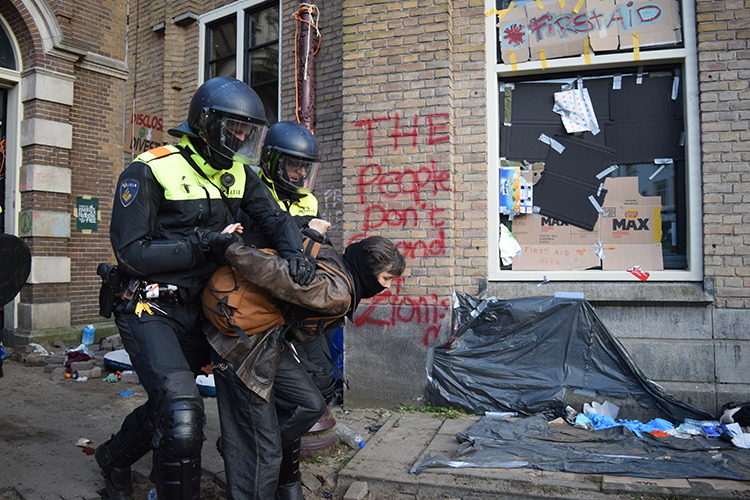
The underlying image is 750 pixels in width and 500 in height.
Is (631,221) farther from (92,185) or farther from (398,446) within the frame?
(92,185)

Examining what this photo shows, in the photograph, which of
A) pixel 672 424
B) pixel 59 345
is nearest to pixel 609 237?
pixel 672 424

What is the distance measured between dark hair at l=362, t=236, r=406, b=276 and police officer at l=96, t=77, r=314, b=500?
36 centimetres

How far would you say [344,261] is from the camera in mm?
2824

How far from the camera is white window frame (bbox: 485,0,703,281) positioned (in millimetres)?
4812

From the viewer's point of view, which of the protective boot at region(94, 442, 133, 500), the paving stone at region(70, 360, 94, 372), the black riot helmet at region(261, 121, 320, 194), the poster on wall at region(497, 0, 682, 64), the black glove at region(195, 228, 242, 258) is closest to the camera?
the black glove at region(195, 228, 242, 258)

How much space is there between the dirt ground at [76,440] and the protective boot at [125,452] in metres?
0.18

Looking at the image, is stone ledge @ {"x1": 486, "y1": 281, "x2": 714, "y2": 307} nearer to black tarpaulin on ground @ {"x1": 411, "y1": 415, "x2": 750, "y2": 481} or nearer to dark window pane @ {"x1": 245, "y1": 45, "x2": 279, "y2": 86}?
black tarpaulin on ground @ {"x1": 411, "y1": 415, "x2": 750, "y2": 481}

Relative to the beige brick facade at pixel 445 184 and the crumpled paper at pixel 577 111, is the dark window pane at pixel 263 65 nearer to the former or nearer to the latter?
the beige brick facade at pixel 445 184

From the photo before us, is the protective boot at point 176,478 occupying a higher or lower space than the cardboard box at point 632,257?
A: lower

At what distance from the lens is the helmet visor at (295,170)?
396 cm

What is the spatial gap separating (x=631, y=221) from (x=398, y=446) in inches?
124

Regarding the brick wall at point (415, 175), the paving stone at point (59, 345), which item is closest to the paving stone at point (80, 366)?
the paving stone at point (59, 345)

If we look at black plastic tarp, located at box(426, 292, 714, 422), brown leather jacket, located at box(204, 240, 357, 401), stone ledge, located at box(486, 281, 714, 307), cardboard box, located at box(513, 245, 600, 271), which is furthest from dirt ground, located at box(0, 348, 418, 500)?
cardboard box, located at box(513, 245, 600, 271)

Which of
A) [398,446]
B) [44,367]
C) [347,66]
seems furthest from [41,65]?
[398,446]
